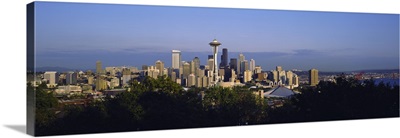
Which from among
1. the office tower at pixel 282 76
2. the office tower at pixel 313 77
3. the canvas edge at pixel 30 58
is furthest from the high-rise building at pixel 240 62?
the canvas edge at pixel 30 58

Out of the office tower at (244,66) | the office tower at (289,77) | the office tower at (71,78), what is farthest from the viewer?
the office tower at (289,77)

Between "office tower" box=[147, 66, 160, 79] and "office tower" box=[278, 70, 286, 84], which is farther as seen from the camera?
"office tower" box=[278, 70, 286, 84]

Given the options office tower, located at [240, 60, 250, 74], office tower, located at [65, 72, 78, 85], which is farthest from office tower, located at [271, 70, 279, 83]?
office tower, located at [65, 72, 78, 85]

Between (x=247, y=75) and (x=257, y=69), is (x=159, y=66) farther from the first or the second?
(x=257, y=69)

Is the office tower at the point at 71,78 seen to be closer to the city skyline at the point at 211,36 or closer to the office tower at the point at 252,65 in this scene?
the city skyline at the point at 211,36

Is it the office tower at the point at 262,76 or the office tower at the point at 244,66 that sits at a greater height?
the office tower at the point at 244,66

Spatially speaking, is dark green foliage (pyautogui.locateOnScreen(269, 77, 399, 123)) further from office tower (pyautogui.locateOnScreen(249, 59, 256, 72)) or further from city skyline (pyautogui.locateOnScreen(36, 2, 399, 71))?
office tower (pyautogui.locateOnScreen(249, 59, 256, 72))
